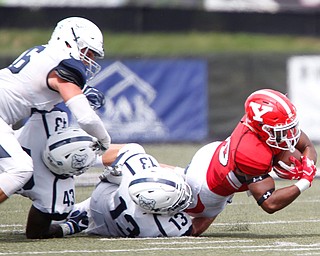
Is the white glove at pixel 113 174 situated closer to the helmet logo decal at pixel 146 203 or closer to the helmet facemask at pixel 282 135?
the helmet logo decal at pixel 146 203

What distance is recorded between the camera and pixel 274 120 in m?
5.75

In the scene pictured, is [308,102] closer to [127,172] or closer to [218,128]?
[218,128]

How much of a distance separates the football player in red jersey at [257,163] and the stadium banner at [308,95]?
7.64 m

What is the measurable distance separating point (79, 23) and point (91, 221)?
138 cm

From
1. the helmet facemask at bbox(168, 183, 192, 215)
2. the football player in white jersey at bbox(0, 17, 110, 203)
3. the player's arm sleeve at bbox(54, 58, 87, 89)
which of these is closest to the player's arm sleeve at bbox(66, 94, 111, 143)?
the football player in white jersey at bbox(0, 17, 110, 203)

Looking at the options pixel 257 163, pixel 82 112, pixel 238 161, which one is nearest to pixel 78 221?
pixel 82 112

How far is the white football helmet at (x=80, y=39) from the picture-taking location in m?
5.99

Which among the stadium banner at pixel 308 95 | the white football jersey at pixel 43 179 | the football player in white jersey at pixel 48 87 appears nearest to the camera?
the football player in white jersey at pixel 48 87

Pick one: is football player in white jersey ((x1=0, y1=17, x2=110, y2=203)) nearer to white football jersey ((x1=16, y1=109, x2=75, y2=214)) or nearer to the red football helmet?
white football jersey ((x1=16, y1=109, x2=75, y2=214))

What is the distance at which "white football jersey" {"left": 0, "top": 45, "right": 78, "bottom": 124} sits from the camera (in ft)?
19.1

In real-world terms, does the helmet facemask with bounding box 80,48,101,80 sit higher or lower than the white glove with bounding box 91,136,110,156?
higher

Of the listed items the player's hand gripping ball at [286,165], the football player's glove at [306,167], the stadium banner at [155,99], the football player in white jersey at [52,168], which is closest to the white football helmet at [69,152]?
the football player in white jersey at [52,168]

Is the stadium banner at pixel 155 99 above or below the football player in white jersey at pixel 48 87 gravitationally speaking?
below

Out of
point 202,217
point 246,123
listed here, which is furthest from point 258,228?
Answer: point 246,123
